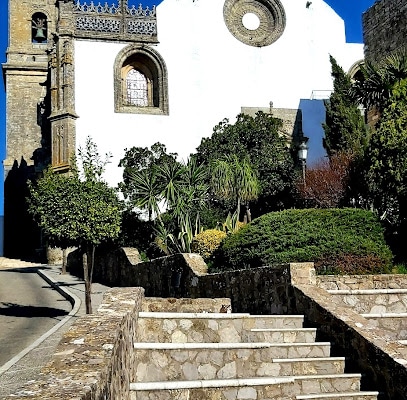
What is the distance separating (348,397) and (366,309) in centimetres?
328

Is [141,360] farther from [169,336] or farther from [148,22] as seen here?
[148,22]

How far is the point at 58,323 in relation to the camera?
1573cm

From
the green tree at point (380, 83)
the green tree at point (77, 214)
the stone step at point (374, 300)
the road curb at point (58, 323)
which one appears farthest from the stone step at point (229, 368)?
the green tree at point (380, 83)

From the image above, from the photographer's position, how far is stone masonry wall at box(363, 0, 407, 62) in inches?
958

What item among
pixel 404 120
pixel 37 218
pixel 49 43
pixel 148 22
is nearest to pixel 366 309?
pixel 404 120

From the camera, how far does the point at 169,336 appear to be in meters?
7.90

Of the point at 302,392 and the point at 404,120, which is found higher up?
the point at 404,120

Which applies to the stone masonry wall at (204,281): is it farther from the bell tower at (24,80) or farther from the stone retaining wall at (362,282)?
the bell tower at (24,80)

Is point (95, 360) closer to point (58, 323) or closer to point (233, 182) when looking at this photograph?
point (58, 323)

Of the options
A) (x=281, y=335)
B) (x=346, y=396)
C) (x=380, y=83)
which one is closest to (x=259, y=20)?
(x=380, y=83)

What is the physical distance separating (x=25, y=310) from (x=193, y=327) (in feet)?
40.0

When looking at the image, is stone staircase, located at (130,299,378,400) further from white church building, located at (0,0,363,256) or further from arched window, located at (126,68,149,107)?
arched window, located at (126,68,149,107)

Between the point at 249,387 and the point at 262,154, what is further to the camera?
the point at 262,154

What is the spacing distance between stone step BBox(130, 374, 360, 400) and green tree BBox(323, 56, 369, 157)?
18838mm
